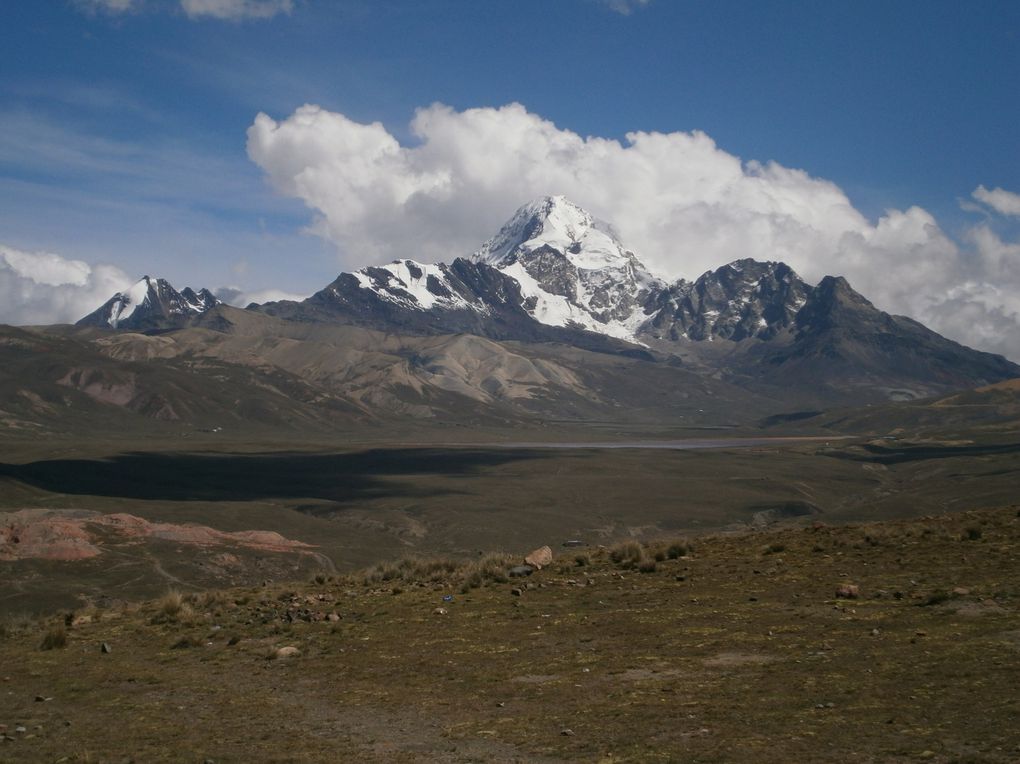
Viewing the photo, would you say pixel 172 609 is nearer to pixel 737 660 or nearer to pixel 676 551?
pixel 676 551

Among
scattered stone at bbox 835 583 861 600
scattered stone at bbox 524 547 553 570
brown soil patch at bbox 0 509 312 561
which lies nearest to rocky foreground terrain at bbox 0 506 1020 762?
scattered stone at bbox 835 583 861 600

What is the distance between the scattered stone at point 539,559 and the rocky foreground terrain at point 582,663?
48cm

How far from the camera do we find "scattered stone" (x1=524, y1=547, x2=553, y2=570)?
88.0 feet

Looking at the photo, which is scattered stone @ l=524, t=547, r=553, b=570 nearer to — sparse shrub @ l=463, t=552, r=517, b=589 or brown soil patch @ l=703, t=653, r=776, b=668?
sparse shrub @ l=463, t=552, r=517, b=589

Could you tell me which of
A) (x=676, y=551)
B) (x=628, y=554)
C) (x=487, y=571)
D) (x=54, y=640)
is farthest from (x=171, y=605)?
(x=676, y=551)

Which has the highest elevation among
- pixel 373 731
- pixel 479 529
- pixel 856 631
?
pixel 856 631

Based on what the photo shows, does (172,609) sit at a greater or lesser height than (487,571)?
lesser

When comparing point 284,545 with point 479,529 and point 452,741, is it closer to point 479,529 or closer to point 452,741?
point 479,529

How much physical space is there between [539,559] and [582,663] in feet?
35.1

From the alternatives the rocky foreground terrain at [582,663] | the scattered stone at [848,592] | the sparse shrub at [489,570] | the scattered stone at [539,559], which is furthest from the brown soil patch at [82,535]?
the scattered stone at [848,592]

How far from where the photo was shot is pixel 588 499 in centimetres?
12138

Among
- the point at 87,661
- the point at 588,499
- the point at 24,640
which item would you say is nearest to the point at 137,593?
the point at 24,640

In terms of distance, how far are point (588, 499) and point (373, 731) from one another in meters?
109

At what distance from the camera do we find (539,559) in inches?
1078
